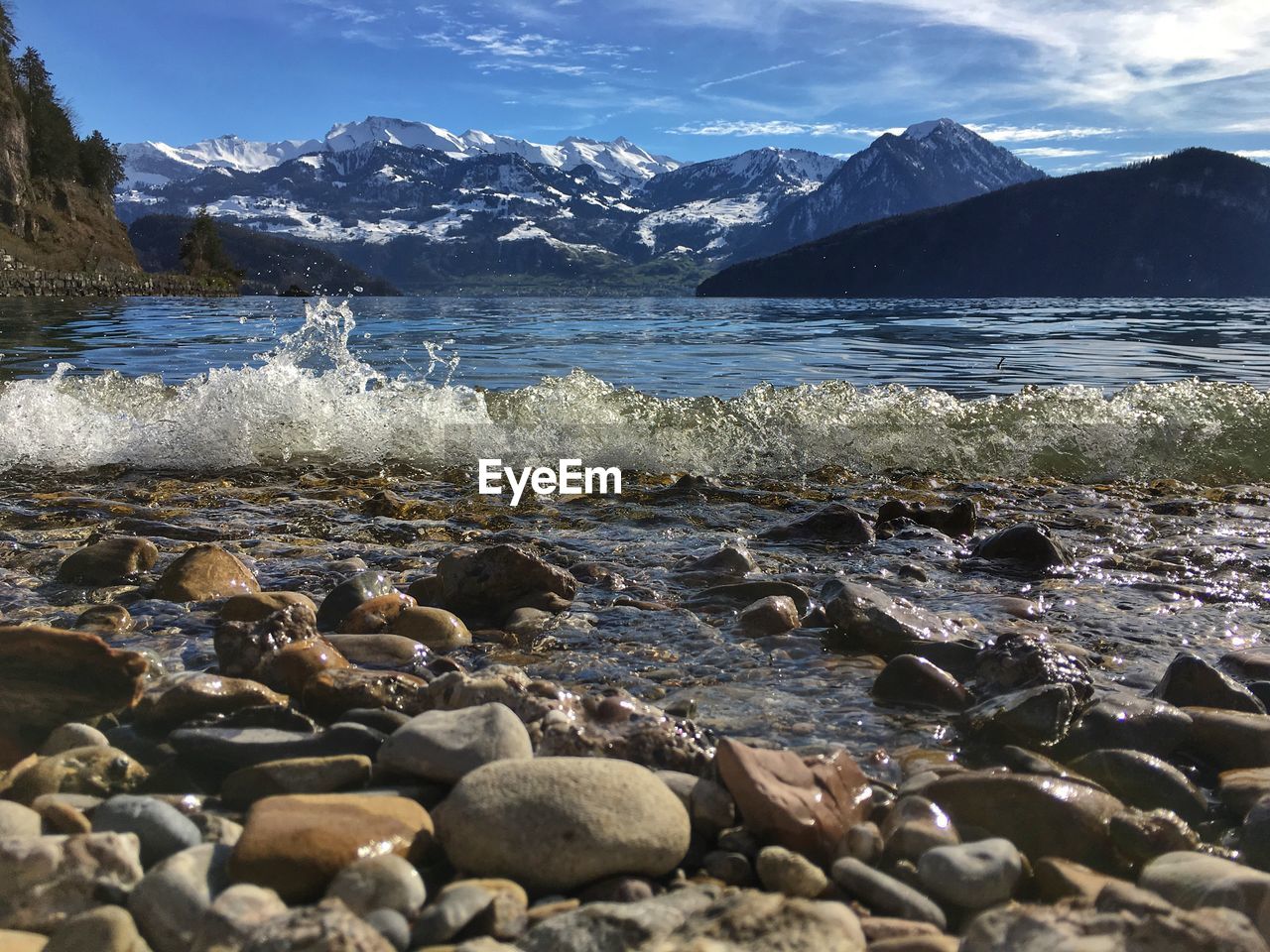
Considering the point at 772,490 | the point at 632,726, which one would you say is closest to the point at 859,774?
the point at 632,726

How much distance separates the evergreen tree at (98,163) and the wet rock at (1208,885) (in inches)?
4999

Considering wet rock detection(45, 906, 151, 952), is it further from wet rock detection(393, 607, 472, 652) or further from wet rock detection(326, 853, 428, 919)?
wet rock detection(393, 607, 472, 652)

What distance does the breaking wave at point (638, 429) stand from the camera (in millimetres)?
9875

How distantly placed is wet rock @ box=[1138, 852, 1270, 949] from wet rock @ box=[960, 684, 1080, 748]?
0.92m

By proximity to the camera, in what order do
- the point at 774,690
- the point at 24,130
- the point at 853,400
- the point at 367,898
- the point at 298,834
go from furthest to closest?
1. the point at 24,130
2. the point at 853,400
3. the point at 774,690
4. the point at 298,834
5. the point at 367,898

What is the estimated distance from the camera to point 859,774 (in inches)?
113

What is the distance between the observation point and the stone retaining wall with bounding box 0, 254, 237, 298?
71938mm

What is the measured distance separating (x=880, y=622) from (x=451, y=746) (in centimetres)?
247

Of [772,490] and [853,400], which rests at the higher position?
[853,400]

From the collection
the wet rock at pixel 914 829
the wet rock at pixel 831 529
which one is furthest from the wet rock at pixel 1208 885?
the wet rock at pixel 831 529

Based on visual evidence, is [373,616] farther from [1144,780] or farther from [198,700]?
[1144,780]

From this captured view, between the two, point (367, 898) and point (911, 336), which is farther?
point (911, 336)

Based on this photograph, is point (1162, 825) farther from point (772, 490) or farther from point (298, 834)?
point (772, 490)

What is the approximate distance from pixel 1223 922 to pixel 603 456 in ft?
27.3
